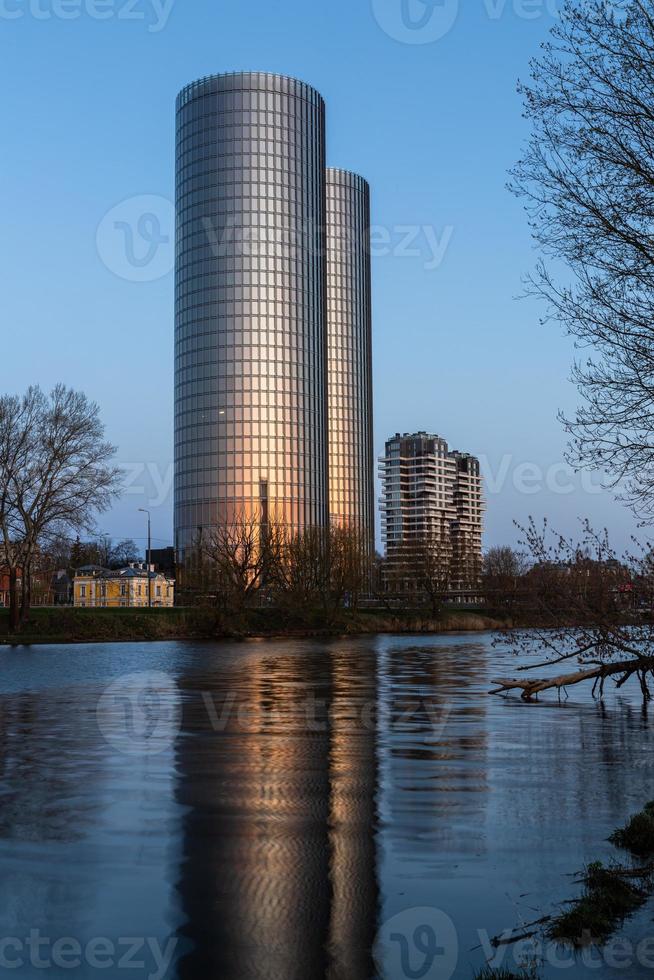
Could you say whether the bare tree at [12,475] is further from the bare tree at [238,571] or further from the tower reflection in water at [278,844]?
the tower reflection in water at [278,844]

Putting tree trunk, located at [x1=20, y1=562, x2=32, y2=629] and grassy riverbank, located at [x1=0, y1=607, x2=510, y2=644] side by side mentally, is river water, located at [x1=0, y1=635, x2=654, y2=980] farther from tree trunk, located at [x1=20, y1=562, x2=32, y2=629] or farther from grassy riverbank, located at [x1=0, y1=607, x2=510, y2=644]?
grassy riverbank, located at [x1=0, y1=607, x2=510, y2=644]

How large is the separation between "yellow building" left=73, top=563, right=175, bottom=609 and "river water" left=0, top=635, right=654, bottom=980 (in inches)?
5370

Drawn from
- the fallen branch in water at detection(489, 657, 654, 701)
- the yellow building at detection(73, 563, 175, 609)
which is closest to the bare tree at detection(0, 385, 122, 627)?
the fallen branch in water at detection(489, 657, 654, 701)

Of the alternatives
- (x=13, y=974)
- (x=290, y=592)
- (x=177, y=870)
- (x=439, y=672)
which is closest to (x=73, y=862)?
(x=177, y=870)

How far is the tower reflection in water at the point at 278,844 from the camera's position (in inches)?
273

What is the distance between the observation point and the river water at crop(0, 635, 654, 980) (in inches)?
273

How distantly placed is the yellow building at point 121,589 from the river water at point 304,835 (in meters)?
136

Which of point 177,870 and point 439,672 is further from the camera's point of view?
point 439,672

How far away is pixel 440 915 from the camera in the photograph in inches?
302

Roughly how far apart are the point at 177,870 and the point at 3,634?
199 feet

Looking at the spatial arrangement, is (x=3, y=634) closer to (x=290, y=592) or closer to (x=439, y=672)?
(x=290, y=592)

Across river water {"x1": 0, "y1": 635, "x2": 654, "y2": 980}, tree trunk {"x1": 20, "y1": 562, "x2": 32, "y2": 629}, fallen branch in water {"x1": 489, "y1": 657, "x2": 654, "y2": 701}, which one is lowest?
river water {"x1": 0, "y1": 635, "x2": 654, "y2": 980}

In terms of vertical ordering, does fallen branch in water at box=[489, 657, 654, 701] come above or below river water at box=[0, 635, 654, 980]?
above

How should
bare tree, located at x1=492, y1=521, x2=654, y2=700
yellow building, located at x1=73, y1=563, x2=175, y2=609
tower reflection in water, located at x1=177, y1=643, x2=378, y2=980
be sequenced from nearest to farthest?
tower reflection in water, located at x1=177, y1=643, x2=378, y2=980
bare tree, located at x1=492, y1=521, x2=654, y2=700
yellow building, located at x1=73, y1=563, x2=175, y2=609
